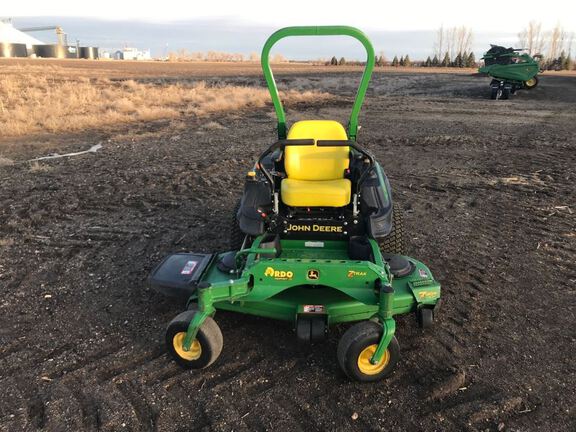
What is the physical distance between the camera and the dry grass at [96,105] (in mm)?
11305

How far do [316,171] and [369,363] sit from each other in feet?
5.71

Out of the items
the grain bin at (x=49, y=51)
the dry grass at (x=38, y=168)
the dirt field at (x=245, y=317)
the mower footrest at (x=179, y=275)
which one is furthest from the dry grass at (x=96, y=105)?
the grain bin at (x=49, y=51)

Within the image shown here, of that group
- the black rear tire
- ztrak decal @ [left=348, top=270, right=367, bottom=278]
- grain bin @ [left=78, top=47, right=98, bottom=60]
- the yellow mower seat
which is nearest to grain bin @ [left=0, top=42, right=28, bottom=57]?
grain bin @ [left=78, top=47, right=98, bottom=60]

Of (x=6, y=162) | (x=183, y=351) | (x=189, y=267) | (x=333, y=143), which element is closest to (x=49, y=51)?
(x=6, y=162)

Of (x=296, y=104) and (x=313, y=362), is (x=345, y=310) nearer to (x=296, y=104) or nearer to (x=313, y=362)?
(x=313, y=362)

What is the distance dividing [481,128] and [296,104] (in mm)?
6361

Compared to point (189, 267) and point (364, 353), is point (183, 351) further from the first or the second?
point (364, 353)

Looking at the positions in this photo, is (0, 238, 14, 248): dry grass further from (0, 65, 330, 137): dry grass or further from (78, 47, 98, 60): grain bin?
(78, 47, 98, 60): grain bin

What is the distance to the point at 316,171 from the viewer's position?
3896mm

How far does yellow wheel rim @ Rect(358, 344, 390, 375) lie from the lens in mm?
2637

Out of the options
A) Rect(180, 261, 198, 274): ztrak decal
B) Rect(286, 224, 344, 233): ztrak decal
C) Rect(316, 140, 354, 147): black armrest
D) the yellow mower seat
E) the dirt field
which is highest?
Rect(316, 140, 354, 147): black armrest

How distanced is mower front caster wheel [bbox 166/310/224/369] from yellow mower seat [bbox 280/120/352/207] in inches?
45.9

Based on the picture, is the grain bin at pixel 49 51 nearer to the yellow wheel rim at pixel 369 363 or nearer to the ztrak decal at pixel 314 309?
the ztrak decal at pixel 314 309

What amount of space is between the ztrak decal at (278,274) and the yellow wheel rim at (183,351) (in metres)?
0.57
